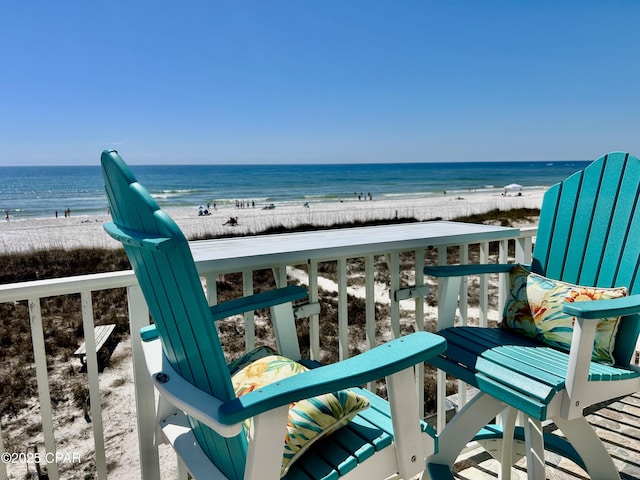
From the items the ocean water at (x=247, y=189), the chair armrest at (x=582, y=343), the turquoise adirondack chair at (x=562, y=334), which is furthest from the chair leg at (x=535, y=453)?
the ocean water at (x=247, y=189)

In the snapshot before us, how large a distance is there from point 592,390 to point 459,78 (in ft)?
103

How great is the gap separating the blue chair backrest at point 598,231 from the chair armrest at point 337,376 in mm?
1014

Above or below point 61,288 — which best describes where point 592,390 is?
below

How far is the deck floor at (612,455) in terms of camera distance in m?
1.87

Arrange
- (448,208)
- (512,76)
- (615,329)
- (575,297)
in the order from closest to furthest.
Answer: (615,329) → (575,297) → (448,208) → (512,76)

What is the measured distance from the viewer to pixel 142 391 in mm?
1446

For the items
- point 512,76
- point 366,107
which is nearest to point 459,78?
point 512,76

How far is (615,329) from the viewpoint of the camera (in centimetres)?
144

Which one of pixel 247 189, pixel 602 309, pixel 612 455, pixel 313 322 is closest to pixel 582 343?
pixel 602 309

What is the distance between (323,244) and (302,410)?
762 mm

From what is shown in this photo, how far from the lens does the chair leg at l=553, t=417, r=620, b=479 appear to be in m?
1.45

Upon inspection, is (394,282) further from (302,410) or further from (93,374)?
(93,374)

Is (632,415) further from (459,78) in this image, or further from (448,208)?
(459,78)

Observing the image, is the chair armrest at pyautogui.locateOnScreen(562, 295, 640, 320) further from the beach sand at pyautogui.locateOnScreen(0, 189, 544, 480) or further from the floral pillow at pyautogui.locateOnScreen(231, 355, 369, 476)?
the beach sand at pyautogui.locateOnScreen(0, 189, 544, 480)
